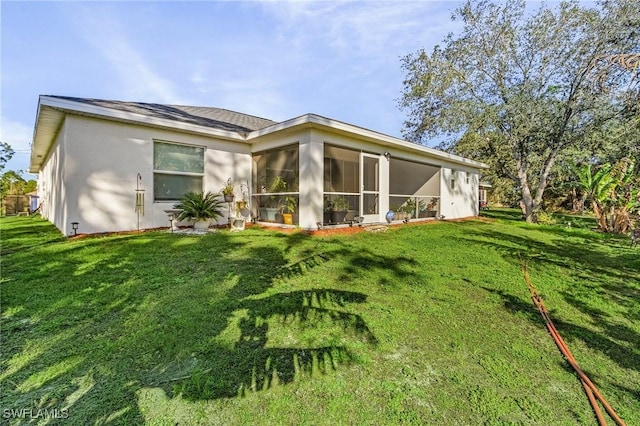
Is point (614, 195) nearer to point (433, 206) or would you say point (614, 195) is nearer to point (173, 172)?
point (433, 206)

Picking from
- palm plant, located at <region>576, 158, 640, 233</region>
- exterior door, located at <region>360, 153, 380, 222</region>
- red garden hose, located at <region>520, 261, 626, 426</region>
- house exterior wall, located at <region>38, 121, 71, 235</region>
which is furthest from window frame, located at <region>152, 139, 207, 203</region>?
palm plant, located at <region>576, 158, 640, 233</region>

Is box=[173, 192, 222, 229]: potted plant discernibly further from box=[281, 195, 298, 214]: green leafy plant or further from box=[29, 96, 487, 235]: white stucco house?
box=[281, 195, 298, 214]: green leafy plant

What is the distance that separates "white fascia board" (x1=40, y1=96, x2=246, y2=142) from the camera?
5.88 m

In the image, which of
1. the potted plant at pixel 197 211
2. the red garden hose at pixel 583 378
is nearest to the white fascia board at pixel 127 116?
the potted plant at pixel 197 211

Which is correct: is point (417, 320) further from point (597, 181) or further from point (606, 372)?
point (597, 181)

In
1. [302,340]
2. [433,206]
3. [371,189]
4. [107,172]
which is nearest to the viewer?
[302,340]

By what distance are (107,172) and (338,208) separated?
232 inches

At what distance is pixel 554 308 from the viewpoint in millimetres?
3309

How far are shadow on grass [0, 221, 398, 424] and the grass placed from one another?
0.05 feet

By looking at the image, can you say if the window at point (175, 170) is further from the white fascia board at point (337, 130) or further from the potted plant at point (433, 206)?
the potted plant at point (433, 206)

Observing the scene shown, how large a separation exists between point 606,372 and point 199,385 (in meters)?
3.00

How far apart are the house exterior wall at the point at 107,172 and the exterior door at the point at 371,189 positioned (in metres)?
5.26

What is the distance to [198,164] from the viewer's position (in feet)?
26.5

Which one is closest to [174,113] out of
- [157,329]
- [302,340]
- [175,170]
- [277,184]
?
[175,170]
